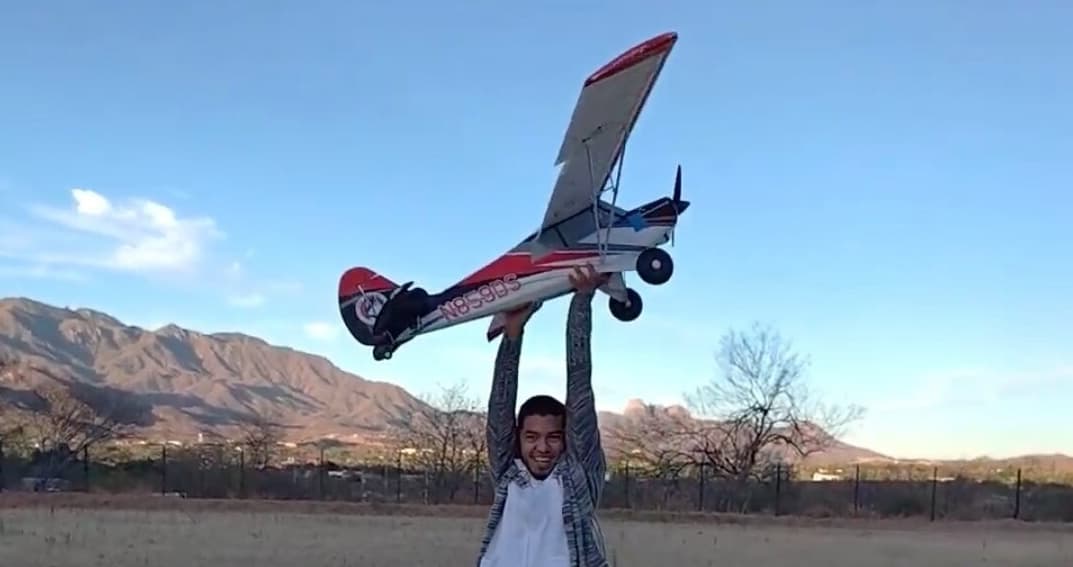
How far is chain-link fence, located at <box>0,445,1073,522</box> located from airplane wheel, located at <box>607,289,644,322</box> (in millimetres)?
Answer: 29926

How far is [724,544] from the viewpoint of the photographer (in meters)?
23.5

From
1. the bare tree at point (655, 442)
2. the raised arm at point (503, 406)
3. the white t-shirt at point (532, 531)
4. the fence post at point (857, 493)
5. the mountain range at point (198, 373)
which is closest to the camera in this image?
the white t-shirt at point (532, 531)

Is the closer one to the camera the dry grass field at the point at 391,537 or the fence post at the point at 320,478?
the dry grass field at the point at 391,537

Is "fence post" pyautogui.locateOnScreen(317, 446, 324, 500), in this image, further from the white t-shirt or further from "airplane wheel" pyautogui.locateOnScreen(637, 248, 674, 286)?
the white t-shirt

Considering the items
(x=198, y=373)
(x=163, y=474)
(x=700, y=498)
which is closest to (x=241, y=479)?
(x=163, y=474)

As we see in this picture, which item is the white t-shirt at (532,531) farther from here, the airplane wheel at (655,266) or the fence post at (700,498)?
the fence post at (700,498)

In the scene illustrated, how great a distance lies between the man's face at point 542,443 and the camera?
3.61 meters

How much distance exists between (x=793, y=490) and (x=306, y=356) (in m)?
156

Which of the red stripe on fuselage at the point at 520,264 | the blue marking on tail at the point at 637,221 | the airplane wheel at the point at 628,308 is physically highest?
the blue marking on tail at the point at 637,221

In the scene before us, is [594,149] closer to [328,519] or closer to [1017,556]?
[1017,556]

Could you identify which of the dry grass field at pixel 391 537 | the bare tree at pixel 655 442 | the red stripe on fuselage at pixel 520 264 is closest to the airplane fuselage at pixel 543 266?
the red stripe on fuselage at pixel 520 264

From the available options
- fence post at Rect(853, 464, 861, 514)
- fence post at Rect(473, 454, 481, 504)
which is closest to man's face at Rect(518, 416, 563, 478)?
fence post at Rect(473, 454, 481, 504)

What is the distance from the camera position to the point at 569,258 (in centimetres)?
405

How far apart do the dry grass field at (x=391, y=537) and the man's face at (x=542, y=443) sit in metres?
13.9
